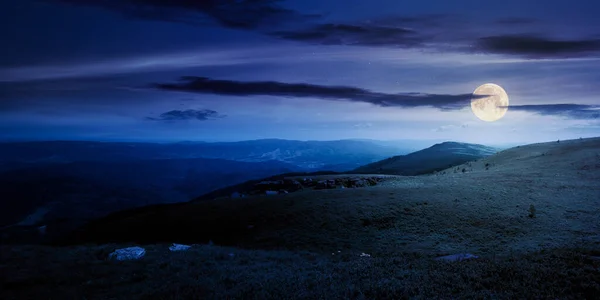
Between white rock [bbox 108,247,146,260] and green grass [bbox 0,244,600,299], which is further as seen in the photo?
white rock [bbox 108,247,146,260]

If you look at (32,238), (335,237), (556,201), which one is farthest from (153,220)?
(32,238)

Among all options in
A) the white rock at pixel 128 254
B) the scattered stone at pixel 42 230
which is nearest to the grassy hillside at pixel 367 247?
the white rock at pixel 128 254

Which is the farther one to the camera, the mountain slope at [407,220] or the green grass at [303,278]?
the mountain slope at [407,220]

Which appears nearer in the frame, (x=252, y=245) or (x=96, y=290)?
(x=96, y=290)

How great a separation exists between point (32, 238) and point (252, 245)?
20829 cm

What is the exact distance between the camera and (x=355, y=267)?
17359mm

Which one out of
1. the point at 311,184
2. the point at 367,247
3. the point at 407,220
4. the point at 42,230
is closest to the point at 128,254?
the point at 367,247

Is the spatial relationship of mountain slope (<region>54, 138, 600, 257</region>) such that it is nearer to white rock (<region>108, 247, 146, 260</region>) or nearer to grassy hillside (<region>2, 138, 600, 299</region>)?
grassy hillside (<region>2, 138, 600, 299</region>)

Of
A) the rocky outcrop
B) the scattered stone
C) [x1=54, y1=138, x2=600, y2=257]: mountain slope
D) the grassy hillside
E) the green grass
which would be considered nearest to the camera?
the green grass

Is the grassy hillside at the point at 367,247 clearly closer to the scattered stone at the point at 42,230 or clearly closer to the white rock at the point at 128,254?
the white rock at the point at 128,254

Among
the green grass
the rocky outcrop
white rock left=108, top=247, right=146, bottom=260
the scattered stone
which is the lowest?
the scattered stone

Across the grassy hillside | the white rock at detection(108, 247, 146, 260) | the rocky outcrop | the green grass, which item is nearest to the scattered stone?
the rocky outcrop

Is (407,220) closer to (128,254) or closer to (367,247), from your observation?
(367,247)

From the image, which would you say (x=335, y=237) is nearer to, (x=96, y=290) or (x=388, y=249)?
(x=388, y=249)
